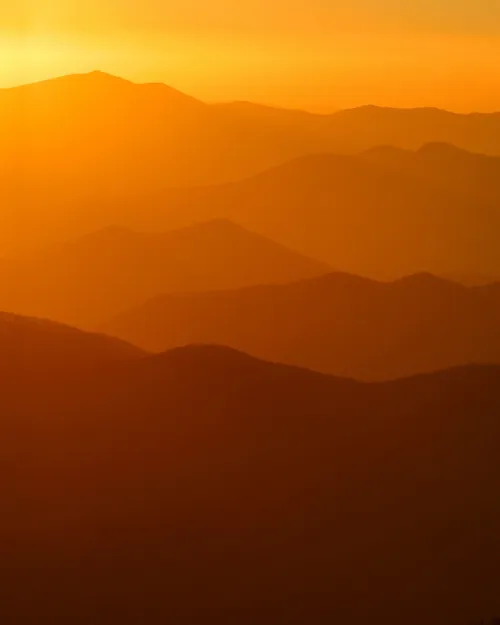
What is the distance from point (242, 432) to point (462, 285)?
0.64 metres

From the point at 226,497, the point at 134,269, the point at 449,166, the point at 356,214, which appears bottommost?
the point at 226,497

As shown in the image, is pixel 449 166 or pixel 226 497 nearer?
pixel 226 497

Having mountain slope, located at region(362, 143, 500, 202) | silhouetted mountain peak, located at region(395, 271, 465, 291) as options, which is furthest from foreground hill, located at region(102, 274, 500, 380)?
mountain slope, located at region(362, 143, 500, 202)

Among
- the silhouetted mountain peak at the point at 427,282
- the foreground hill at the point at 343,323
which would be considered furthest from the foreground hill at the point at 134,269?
the silhouetted mountain peak at the point at 427,282

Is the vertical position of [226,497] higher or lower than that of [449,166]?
lower

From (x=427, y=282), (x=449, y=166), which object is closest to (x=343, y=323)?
(x=427, y=282)

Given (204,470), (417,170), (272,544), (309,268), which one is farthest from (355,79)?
(272,544)

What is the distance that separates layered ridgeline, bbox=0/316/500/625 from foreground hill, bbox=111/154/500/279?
32 cm

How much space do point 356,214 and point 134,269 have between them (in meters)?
0.56

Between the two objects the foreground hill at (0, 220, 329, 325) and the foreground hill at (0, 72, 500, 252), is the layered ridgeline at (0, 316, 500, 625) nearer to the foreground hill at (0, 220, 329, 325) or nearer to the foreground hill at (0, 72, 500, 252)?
the foreground hill at (0, 220, 329, 325)

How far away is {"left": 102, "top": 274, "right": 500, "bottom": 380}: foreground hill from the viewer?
6.12 ft

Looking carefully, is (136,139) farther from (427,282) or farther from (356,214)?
(427,282)

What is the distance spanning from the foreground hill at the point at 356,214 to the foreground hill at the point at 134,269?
40mm

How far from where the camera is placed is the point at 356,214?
1.94 metres
